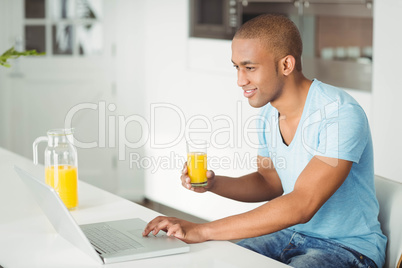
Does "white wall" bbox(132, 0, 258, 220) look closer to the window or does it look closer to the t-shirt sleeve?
the window

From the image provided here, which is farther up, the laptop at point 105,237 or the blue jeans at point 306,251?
the laptop at point 105,237

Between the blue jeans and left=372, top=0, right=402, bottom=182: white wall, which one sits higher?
left=372, top=0, right=402, bottom=182: white wall

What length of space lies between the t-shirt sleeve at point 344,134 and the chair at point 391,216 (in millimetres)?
182

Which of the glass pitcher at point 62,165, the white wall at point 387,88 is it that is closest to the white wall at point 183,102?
the white wall at point 387,88

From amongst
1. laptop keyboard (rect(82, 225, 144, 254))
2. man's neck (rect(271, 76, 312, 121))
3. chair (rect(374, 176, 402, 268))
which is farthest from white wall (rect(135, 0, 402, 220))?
laptop keyboard (rect(82, 225, 144, 254))

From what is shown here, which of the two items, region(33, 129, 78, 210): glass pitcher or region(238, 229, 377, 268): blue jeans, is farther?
region(33, 129, 78, 210): glass pitcher

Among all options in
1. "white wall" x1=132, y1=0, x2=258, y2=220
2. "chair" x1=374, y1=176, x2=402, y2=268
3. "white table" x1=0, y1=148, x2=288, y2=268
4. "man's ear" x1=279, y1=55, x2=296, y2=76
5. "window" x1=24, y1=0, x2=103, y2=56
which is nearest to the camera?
"white table" x1=0, y1=148, x2=288, y2=268

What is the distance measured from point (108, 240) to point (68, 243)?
11cm

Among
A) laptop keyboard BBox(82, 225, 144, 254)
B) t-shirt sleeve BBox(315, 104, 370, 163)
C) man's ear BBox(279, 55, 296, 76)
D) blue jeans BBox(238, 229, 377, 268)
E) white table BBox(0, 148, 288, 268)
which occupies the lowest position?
blue jeans BBox(238, 229, 377, 268)

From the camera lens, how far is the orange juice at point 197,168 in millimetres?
2035

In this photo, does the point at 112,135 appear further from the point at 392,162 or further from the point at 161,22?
the point at 392,162

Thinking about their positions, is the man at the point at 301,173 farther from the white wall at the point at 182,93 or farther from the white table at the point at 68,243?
the white wall at the point at 182,93

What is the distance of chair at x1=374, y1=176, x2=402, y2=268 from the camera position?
191 centimetres

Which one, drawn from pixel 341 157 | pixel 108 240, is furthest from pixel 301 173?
pixel 108 240
